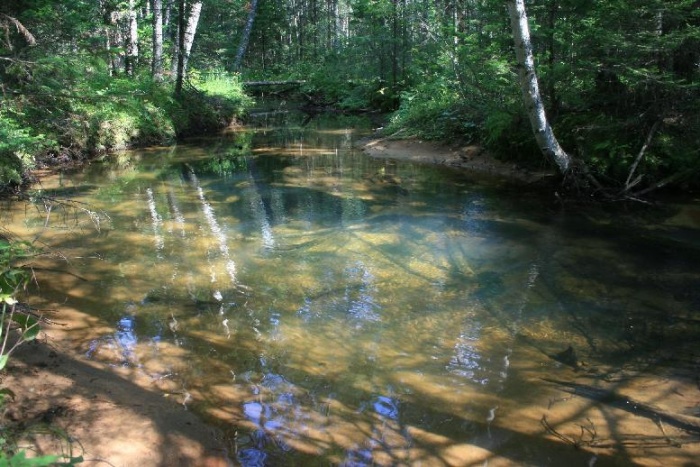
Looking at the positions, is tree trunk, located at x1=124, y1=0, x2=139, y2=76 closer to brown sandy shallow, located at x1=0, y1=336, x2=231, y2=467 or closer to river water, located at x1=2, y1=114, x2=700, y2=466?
river water, located at x1=2, y1=114, x2=700, y2=466

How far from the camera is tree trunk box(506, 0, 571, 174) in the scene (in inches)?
384

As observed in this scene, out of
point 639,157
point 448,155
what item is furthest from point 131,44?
point 639,157

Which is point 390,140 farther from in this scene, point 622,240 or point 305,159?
point 622,240

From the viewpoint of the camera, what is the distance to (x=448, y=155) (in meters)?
15.2

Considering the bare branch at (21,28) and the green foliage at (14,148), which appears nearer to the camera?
the bare branch at (21,28)

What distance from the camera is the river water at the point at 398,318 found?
4.14m

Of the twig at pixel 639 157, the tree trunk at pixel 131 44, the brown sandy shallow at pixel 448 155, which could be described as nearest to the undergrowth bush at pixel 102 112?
the tree trunk at pixel 131 44

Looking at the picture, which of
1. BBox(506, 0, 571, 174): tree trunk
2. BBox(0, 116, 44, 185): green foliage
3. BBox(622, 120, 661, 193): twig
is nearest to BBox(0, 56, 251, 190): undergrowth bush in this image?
BBox(0, 116, 44, 185): green foliage

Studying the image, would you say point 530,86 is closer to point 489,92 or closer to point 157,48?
point 489,92

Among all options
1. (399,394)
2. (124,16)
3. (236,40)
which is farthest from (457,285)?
(236,40)

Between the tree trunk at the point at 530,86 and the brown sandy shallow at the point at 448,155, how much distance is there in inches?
56.4

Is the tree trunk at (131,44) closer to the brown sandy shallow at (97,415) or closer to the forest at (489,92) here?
the forest at (489,92)

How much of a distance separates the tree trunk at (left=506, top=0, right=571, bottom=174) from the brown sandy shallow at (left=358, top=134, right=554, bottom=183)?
1432mm

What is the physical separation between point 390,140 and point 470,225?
8878mm
